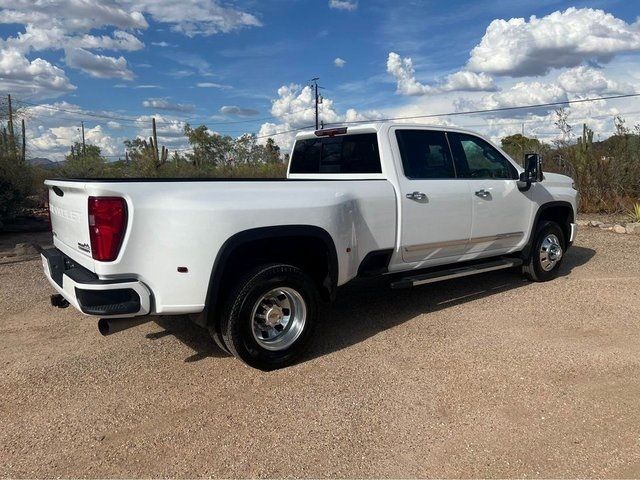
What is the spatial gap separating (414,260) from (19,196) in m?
9.94

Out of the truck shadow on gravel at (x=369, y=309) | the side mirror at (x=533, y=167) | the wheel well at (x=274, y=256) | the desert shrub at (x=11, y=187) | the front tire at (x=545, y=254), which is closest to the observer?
the wheel well at (x=274, y=256)

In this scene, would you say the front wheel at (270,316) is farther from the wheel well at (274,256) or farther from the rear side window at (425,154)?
the rear side window at (425,154)

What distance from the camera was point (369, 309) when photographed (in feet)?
18.7

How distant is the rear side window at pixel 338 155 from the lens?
5.17 meters

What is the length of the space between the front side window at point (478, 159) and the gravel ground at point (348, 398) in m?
1.50

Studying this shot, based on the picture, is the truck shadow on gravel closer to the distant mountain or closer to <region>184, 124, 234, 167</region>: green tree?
the distant mountain

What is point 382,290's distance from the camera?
6.43 metres

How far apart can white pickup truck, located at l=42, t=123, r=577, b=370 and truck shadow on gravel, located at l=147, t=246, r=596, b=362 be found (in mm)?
441

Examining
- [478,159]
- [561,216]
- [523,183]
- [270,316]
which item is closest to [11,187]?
[270,316]

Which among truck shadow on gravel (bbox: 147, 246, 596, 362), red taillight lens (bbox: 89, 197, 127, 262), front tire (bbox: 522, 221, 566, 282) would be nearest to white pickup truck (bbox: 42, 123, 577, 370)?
red taillight lens (bbox: 89, 197, 127, 262)

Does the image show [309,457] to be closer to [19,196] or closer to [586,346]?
[586,346]

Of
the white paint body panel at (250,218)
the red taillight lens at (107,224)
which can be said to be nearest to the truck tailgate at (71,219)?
the white paint body panel at (250,218)

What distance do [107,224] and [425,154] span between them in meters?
3.25

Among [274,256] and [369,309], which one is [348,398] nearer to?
[274,256]
